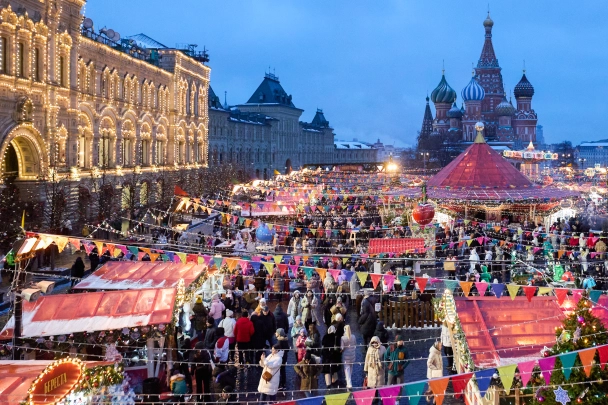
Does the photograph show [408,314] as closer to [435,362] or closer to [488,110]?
[435,362]

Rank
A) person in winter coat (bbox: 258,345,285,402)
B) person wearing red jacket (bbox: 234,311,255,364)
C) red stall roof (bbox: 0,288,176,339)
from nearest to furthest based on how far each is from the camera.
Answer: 1. person in winter coat (bbox: 258,345,285,402)
2. red stall roof (bbox: 0,288,176,339)
3. person wearing red jacket (bbox: 234,311,255,364)

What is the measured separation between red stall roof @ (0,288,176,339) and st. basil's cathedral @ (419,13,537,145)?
364ft

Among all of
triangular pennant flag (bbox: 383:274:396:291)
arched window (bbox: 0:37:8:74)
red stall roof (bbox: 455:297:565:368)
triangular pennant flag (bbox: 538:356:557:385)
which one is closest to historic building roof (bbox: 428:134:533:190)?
triangular pennant flag (bbox: 383:274:396:291)

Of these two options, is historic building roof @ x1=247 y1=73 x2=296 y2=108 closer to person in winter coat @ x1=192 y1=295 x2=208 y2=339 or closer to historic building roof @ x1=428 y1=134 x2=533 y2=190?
historic building roof @ x1=428 y1=134 x2=533 y2=190

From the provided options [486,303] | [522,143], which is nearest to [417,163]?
[522,143]

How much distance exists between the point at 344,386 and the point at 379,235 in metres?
18.1

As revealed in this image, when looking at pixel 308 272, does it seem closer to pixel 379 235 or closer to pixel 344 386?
pixel 344 386

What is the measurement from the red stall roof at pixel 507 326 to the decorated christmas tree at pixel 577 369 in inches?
64.2

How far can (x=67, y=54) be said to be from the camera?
32844 millimetres

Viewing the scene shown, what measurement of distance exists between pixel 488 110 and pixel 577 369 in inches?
4769

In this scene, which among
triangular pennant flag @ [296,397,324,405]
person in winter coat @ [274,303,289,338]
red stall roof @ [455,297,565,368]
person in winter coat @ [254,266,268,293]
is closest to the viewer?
triangular pennant flag @ [296,397,324,405]

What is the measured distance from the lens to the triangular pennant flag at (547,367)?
9.72m

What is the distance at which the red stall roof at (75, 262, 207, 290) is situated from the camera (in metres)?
16.7

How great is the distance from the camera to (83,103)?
35719 millimetres
